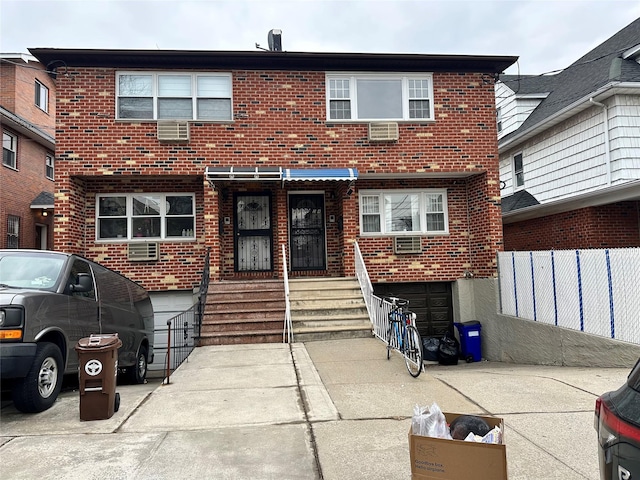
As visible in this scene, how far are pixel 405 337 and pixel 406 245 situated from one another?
519 centimetres

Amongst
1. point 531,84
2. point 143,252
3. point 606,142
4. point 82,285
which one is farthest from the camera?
point 531,84

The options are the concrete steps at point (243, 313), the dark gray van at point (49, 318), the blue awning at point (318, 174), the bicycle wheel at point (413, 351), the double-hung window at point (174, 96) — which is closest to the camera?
the dark gray van at point (49, 318)

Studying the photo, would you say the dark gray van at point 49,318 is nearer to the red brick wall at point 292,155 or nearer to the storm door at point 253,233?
the red brick wall at point 292,155

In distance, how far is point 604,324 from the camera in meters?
7.35

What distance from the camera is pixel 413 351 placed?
21.6ft

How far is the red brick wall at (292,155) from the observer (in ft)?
35.4

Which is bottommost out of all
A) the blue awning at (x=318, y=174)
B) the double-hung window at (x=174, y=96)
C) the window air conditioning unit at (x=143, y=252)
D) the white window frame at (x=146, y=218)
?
the window air conditioning unit at (x=143, y=252)

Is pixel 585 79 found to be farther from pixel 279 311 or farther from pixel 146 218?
pixel 146 218

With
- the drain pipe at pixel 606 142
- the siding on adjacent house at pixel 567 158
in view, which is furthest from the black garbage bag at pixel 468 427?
the siding on adjacent house at pixel 567 158

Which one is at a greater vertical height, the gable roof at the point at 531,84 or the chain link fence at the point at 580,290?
the gable roof at the point at 531,84

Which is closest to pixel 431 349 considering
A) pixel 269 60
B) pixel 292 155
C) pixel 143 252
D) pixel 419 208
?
pixel 419 208

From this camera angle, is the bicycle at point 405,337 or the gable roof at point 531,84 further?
the gable roof at point 531,84

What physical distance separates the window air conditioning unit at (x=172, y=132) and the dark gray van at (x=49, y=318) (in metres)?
4.41

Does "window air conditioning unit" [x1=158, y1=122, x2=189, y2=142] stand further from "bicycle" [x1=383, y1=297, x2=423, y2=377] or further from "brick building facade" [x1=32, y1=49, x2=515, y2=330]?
"bicycle" [x1=383, y1=297, x2=423, y2=377]
